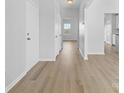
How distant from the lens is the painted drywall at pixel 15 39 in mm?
3531

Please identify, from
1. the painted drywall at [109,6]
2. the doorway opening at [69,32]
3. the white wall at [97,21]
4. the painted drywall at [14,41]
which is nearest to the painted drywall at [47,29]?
→ the painted drywall at [14,41]

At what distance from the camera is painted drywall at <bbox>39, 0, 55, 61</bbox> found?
7.02 meters

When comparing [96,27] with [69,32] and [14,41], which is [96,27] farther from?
[69,32]

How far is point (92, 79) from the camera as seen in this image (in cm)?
439

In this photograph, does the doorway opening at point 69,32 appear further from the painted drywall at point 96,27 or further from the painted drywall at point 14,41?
the painted drywall at point 14,41

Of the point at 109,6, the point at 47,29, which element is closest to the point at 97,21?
the point at 109,6

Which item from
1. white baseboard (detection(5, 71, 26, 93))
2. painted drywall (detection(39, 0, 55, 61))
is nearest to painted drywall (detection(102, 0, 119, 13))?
painted drywall (detection(39, 0, 55, 61))

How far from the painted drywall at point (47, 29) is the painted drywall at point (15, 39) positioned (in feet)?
8.05

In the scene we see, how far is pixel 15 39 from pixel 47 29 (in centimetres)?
314

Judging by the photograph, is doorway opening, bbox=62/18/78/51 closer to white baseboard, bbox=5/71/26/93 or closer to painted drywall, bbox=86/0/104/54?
painted drywall, bbox=86/0/104/54

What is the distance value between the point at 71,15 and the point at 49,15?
11371 millimetres
